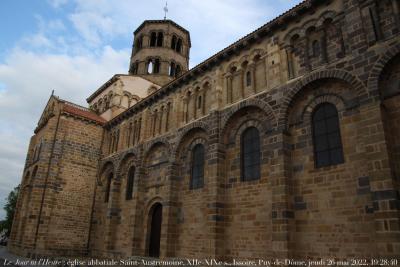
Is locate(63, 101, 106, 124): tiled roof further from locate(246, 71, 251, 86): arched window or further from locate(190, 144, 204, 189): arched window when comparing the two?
locate(246, 71, 251, 86): arched window

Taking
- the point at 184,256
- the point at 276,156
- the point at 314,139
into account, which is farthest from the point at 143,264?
the point at 314,139

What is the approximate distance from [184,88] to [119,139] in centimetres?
730

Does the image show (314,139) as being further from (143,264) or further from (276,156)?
(143,264)

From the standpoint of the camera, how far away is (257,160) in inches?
500

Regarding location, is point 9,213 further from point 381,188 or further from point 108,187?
point 381,188

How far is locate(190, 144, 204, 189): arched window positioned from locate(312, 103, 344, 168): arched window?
232 inches

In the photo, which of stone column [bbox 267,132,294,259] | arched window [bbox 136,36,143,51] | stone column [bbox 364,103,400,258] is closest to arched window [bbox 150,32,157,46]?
arched window [bbox 136,36,143,51]

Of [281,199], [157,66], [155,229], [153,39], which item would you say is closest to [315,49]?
[281,199]

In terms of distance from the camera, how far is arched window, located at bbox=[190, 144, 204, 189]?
15133 millimetres

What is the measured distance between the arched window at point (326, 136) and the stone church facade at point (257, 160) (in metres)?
0.04

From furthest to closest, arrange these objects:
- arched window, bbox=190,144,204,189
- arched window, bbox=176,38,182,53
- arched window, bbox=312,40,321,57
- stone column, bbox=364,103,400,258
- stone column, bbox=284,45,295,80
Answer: arched window, bbox=176,38,182,53 < arched window, bbox=190,144,204,189 < stone column, bbox=284,45,295,80 < arched window, bbox=312,40,321,57 < stone column, bbox=364,103,400,258

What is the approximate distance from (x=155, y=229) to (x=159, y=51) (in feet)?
58.5

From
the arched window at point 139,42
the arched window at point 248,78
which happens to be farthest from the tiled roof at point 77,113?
the arched window at point 248,78

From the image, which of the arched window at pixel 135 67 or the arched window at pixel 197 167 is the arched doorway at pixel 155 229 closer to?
the arched window at pixel 197 167
